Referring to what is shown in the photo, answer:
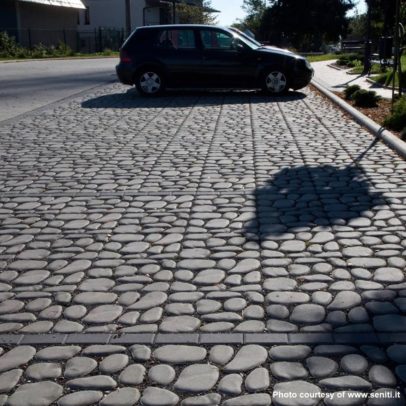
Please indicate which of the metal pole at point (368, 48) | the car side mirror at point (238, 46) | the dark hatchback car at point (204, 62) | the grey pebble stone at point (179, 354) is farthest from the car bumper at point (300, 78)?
the grey pebble stone at point (179, 354)

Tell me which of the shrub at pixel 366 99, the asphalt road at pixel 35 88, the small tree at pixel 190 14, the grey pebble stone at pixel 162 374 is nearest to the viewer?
the grey pebble stone at pixel 162 374

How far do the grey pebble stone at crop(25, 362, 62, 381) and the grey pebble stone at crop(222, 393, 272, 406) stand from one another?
92 centimetres

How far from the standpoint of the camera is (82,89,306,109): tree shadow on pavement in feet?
51.0

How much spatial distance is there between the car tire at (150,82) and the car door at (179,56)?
237 millimetres

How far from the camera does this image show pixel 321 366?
340cm

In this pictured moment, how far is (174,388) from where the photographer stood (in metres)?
3.24

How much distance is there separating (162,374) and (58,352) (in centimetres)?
65

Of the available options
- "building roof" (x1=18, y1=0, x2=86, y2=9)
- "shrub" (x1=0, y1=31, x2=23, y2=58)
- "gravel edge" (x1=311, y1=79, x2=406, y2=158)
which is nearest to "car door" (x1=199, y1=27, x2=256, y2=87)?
"gravel edge" (x1=311, y1=79, x2=406, y2=158)

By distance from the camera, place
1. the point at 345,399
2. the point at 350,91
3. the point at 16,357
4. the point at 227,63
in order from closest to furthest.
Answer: the point at 345,399
the point at 16,357
the point at 350,91
the point at 227,63

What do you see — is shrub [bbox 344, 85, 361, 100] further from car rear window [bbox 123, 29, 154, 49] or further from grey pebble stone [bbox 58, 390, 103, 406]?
grey pebble stone [bbox 58, 390, 103, 406]

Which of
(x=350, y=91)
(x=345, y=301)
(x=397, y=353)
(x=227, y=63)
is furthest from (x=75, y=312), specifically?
(x=227, y=63)

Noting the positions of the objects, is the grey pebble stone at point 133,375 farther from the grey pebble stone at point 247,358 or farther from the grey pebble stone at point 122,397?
the grey pebble stone at point 247,358

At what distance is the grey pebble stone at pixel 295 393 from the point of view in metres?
3.08

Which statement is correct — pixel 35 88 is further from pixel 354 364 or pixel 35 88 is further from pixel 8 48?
A: pixel 8 48
